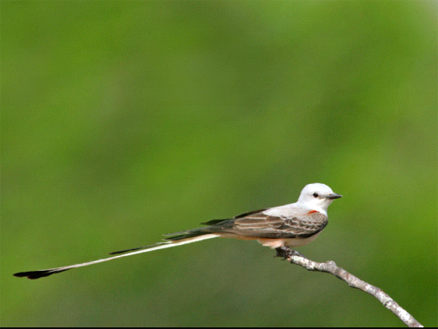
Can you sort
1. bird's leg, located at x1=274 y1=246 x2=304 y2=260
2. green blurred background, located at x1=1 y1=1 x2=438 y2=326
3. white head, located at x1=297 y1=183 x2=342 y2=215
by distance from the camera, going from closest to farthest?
bird's leg, located at x1=274 y1=246 x2=304 y2=260 < white head, located at x1=297 y1=183 x2=342 y2=215 < green blurred background, located at x1=1 y1=1 x2=438 y2=326

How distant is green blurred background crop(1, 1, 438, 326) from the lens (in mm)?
11383

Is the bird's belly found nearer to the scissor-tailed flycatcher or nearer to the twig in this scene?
the scissor-tailed flycatcher

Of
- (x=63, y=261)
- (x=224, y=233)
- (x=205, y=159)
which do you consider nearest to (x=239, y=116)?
(x=205, y=159)

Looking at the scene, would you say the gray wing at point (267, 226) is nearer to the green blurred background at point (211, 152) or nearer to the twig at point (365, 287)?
the twig at point (365, 287)

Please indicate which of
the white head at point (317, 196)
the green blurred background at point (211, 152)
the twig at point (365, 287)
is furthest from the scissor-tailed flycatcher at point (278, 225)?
the green blurred background at point (211, 152)

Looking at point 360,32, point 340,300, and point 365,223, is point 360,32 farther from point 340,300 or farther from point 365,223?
point 340,300

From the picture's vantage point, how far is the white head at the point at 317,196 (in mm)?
3553

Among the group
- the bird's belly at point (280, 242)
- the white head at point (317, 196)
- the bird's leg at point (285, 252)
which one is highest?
the white head at point (317, 196)

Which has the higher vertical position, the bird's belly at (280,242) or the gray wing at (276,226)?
the gray wing at (276,226)

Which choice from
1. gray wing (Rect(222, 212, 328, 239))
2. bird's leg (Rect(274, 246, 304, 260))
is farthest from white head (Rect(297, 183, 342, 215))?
bird's leg (Rect(274, 246, 304, 260))

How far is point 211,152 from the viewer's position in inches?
619

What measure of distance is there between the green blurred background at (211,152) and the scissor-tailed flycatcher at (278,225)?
7.20 metres

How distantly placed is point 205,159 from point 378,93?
5.92m

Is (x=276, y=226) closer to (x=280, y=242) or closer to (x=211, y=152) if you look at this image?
(x=280, y=242)
